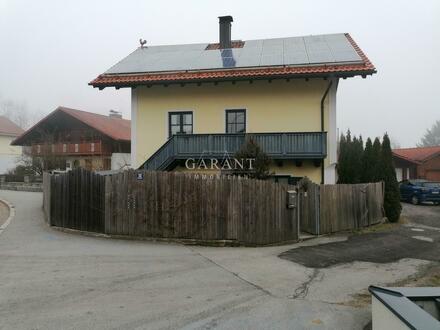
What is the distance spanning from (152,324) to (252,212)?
7.01 meters

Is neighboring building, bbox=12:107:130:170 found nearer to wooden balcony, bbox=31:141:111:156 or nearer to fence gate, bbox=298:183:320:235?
wooden balcony, bbox=31:141:111:156

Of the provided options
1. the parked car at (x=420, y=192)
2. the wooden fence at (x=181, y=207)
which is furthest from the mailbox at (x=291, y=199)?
the parked car at (x=420, y=192)

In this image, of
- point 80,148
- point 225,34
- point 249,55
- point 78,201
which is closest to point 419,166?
point 225,34

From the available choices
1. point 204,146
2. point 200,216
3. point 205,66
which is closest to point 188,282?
point 200,216

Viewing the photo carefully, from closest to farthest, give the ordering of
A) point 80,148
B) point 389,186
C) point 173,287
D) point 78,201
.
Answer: point 173,287, point 78,201, point 389,186, point 80,148

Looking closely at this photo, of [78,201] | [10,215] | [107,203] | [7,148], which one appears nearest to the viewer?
[107,203]

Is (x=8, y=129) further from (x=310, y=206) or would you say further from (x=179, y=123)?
(x=310, y=206)

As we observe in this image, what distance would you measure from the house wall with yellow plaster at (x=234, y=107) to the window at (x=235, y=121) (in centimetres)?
24

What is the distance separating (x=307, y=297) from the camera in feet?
24.1

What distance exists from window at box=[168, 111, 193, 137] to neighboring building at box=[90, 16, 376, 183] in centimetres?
5

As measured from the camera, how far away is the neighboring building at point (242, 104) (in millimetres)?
18359

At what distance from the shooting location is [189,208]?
41.3ft

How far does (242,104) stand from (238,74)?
1.61m

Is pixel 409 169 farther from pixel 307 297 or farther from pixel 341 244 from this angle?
pixel 307 297
